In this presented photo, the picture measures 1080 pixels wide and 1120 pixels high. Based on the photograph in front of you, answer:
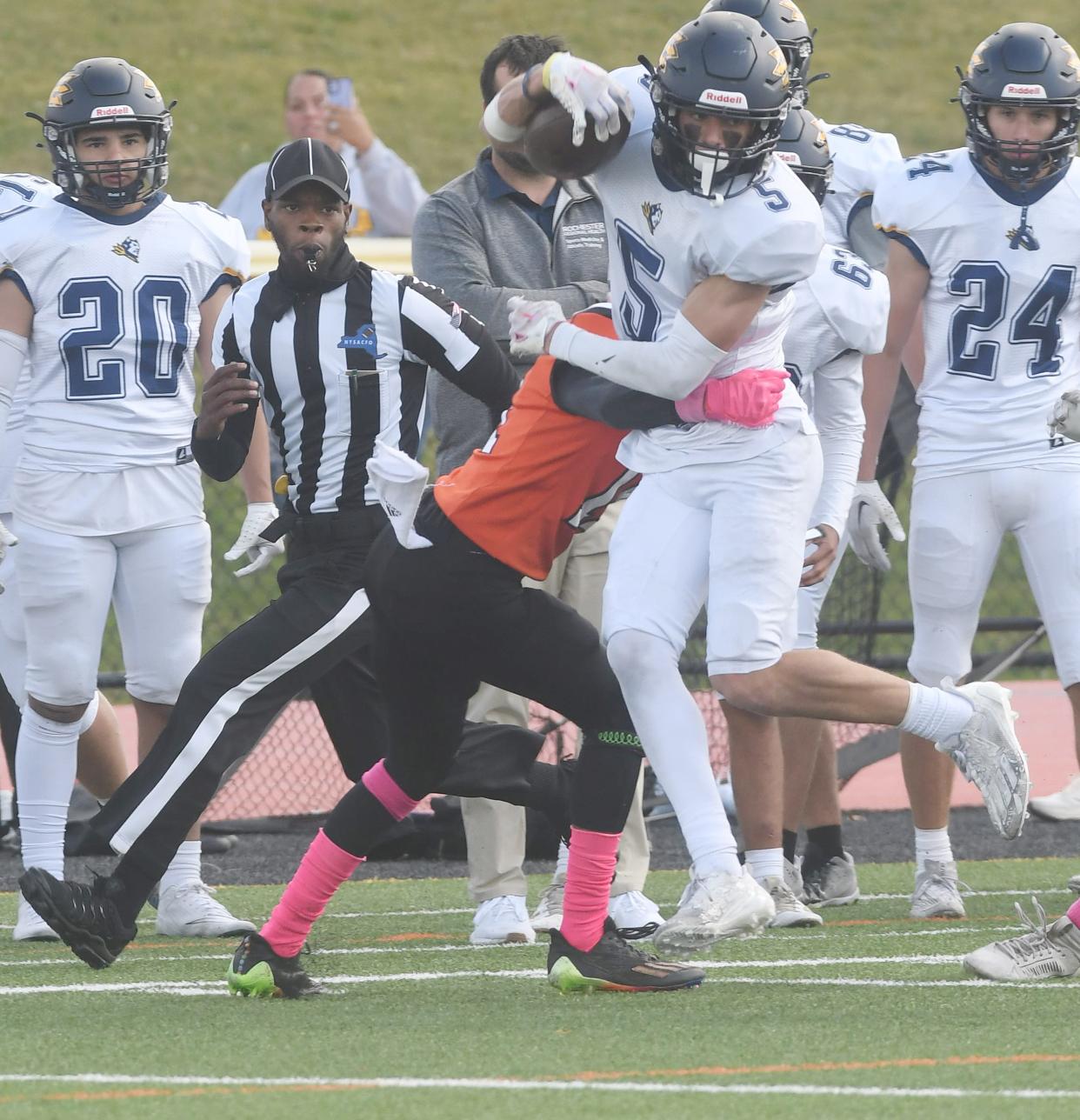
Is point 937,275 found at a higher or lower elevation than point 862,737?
higher

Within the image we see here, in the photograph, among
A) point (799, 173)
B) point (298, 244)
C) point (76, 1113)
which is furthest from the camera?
point (799, 173)

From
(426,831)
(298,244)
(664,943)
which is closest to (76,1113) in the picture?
(664,943)

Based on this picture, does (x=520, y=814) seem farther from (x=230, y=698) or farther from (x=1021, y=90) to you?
(x=1021, y=90)

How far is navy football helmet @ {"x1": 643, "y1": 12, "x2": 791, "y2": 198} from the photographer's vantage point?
4.06m

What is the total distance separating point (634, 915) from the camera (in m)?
5.26

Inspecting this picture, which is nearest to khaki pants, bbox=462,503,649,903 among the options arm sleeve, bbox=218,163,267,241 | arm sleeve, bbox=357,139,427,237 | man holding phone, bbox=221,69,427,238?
arm sleeve, bbox=218,163,267,241

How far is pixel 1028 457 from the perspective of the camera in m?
5.41

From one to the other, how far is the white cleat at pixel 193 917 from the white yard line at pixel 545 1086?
6.35 feet

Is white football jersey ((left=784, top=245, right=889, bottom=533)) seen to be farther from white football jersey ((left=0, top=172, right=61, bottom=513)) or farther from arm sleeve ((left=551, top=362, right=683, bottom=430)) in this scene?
white football jersey ((left=0, top=172, right=61, bottom=513))

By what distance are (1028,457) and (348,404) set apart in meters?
1.68

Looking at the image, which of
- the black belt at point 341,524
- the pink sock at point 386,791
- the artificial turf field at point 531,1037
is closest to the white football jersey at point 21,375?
the black belt at point 341,524

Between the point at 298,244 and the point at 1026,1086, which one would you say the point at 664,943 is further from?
the point at 298,244

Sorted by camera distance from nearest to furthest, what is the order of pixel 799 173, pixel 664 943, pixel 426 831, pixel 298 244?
pixel 664 943 → pixel 298 244 → pixel 799 173 → pixel 426 831

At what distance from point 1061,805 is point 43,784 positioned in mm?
3423
